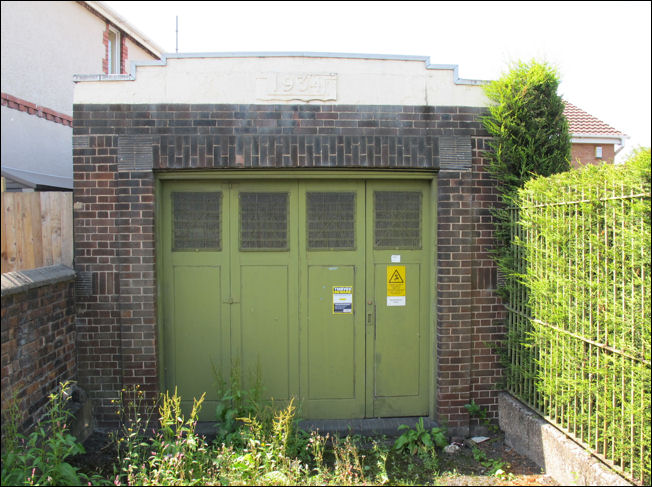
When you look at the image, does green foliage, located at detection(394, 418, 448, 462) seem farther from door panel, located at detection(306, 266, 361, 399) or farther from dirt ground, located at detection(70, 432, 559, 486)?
door panel, located at detection(306, 266, 361, 399)

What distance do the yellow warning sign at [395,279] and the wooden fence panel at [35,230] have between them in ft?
11.0

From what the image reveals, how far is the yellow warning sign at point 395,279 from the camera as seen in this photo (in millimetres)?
5221

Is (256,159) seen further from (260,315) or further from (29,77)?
(29,77)

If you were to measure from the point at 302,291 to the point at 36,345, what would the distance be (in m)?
2.54

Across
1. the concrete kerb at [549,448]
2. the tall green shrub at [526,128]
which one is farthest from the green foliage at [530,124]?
the concrete kerb at [549,448]

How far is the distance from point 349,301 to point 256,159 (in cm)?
182

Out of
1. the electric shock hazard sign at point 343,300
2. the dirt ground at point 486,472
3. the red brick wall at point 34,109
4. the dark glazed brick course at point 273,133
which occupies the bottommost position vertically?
the dirt ground at point 486,472

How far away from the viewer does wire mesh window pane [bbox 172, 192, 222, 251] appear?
5.11 m

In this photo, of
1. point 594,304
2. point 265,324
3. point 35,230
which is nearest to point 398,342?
point 265,324

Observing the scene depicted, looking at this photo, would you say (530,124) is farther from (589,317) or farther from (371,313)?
(371,313)

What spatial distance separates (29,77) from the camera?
727 cm

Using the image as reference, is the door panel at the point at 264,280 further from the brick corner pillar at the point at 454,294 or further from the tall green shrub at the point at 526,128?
the tall green shrub at the point at 526,128

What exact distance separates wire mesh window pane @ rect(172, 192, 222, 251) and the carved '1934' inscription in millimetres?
1191

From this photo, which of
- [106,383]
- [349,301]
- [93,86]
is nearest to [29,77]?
[93,86]
